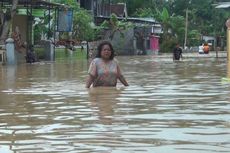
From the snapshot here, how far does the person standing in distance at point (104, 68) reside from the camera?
11.8 metres

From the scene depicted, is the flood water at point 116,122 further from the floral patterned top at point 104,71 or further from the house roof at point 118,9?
the house roof at point 118,9

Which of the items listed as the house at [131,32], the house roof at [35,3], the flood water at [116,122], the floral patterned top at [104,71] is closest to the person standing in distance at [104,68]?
the floral patterned top at [104,71]

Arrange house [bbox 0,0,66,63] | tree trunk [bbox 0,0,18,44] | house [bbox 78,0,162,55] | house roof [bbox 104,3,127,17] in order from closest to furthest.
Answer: tree trunk [bbox 0,0,18,44] < house [bbox 0,0,66,63] < house [bbox 78,0,162,55] < house roof [bbox 104,3,127,17]

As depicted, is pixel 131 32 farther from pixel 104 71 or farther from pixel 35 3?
pixel 104 71

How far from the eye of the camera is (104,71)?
1191 centimetres

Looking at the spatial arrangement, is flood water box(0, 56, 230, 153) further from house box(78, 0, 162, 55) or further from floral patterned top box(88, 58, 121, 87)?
house box(78, 0, 162, 55)

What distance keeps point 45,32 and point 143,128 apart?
40.8m

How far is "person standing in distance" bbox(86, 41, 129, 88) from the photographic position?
1177 centimetres

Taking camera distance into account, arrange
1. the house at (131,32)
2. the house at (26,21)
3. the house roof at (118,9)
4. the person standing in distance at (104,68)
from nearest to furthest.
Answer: the person standing in distance at (104,68) → the house at (26,21) → the house at (131,32) → the house roof at (118,9)

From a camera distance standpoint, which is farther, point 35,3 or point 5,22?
point 35,3

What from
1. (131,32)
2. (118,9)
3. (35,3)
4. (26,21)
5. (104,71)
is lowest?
(104,71)

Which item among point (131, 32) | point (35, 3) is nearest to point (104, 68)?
point (35, 3)

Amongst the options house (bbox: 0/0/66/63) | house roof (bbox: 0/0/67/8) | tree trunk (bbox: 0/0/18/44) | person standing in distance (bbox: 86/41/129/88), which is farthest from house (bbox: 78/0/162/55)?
person standing in distance (bbox: 86/41/129/88)

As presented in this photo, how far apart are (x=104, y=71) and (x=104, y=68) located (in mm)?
70
